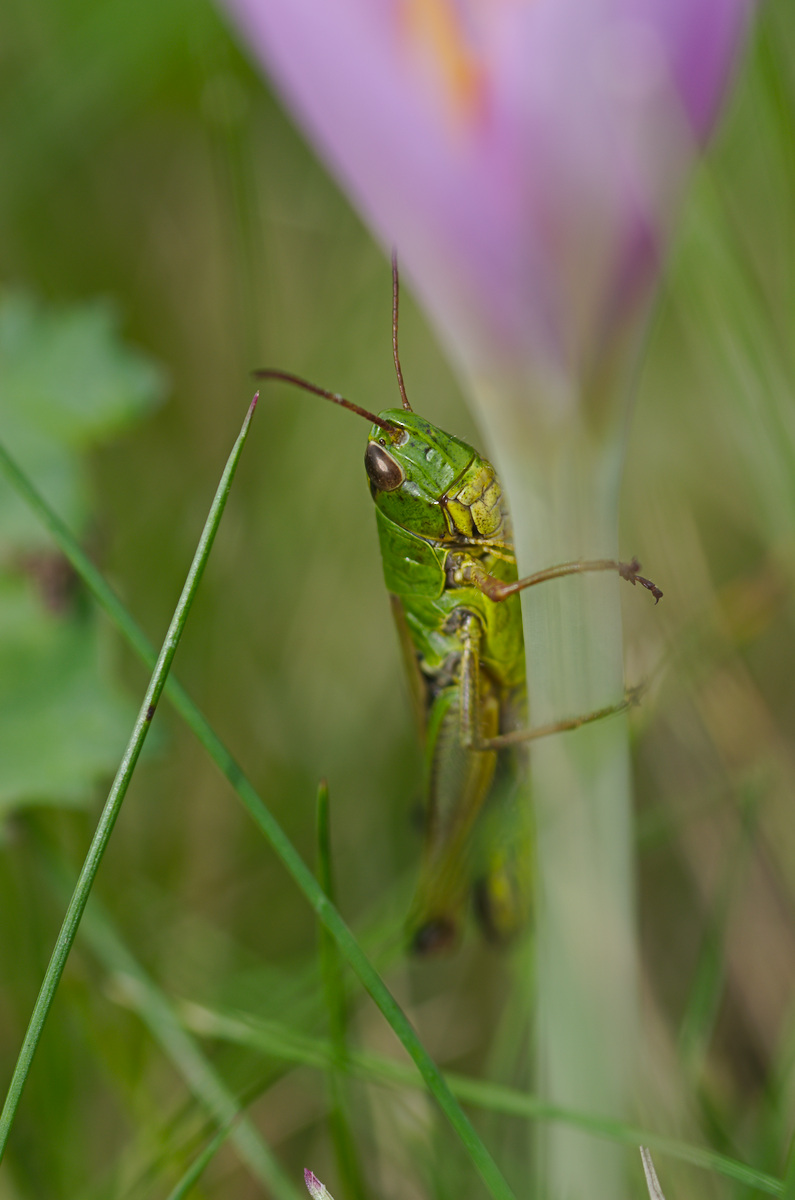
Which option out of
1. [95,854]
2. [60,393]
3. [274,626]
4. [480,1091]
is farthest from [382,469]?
[274,626]

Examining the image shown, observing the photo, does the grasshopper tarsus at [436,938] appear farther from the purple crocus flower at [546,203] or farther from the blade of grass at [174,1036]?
the purple crocus flower at [546,203]

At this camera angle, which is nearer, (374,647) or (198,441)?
(374,647)

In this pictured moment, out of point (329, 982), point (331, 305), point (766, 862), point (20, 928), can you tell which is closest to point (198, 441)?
point (331, 305)

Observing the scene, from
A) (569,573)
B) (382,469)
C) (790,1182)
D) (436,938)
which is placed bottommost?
(790,1182)

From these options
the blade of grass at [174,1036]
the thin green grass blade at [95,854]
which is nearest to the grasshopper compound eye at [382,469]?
the thin green grass blade at [95,854]

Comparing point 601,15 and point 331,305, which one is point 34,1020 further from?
point 331,305

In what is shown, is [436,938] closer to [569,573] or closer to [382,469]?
[382,469]
